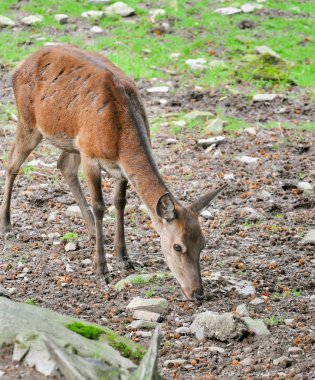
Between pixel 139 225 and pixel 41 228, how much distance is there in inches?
40.3

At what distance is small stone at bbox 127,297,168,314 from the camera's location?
24.5 feet

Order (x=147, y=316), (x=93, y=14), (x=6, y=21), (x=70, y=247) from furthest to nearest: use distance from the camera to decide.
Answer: (x=93, y=14), (x=6, y=21), (x=70, y=247), (x=147, y=316)

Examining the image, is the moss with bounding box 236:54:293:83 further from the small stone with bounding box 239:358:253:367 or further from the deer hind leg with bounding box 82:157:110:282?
the small stone with bounding box 239:358:253:367

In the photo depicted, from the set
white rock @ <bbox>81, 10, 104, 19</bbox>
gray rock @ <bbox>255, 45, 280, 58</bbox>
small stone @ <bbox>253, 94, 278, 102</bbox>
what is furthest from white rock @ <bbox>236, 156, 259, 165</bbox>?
white rock @ <bbox>81, 10, 104, 19</bbox>

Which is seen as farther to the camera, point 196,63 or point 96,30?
point 96,30

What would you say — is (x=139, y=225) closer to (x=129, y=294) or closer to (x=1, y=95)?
(x=129, y=294)

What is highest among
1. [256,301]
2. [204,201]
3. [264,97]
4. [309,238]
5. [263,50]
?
[204,201]

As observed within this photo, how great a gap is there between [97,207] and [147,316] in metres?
1.46

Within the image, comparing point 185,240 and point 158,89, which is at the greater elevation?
point 185,240

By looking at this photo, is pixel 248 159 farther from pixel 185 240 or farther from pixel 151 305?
pixel 151 305

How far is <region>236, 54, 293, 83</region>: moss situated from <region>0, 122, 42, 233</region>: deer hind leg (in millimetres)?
5333

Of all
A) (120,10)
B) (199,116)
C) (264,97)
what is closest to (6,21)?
(120,10)

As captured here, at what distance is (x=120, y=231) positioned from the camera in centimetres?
862

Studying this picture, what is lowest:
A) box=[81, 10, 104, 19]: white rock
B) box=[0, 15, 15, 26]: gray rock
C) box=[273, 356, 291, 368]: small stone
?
box=[81, 10, 104, 19]: white rock
